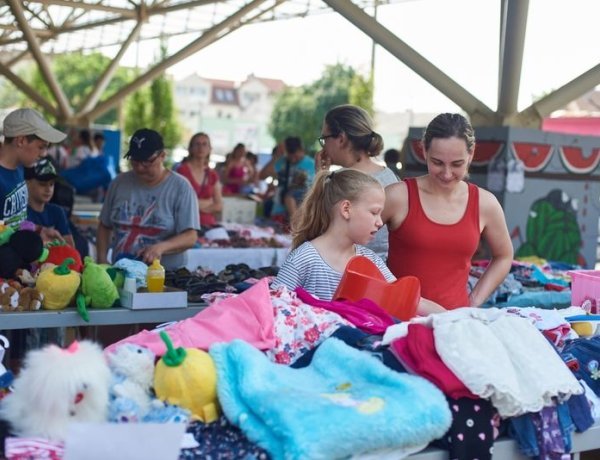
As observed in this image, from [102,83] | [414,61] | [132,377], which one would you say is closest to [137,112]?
[102,83]

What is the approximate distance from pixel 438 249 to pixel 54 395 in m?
1.88

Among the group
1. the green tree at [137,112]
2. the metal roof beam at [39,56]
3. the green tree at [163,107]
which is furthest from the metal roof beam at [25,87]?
the green tree at [137,112]

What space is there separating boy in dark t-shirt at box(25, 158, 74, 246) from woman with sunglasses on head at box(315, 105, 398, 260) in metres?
2.08

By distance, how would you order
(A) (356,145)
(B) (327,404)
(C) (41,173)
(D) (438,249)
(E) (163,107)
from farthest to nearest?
1. (E) (163,107)
2. (C) (41,173)
3. (A) (356,145)
4. (D) (438,249)
5. (B) (327,404)

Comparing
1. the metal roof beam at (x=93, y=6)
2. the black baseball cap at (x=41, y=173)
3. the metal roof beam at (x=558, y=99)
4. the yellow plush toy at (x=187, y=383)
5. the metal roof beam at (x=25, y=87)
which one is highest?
the metal roof beam at (x=93, y=6)

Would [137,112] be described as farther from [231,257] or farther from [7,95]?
[7,95]

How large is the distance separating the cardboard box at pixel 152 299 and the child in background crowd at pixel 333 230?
3.12 ft

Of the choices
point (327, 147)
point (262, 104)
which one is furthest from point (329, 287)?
point (262, 104)

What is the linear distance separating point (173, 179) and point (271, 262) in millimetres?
2183

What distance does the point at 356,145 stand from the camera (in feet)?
13.0

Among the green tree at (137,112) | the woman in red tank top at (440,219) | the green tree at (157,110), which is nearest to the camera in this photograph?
the woman in red tank top at (440,219)

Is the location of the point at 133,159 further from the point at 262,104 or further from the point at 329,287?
the point at 262,104

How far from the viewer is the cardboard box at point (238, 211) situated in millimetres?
8867

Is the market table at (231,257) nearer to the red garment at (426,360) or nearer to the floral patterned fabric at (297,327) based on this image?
the floral patterned fabric at (297,327)
